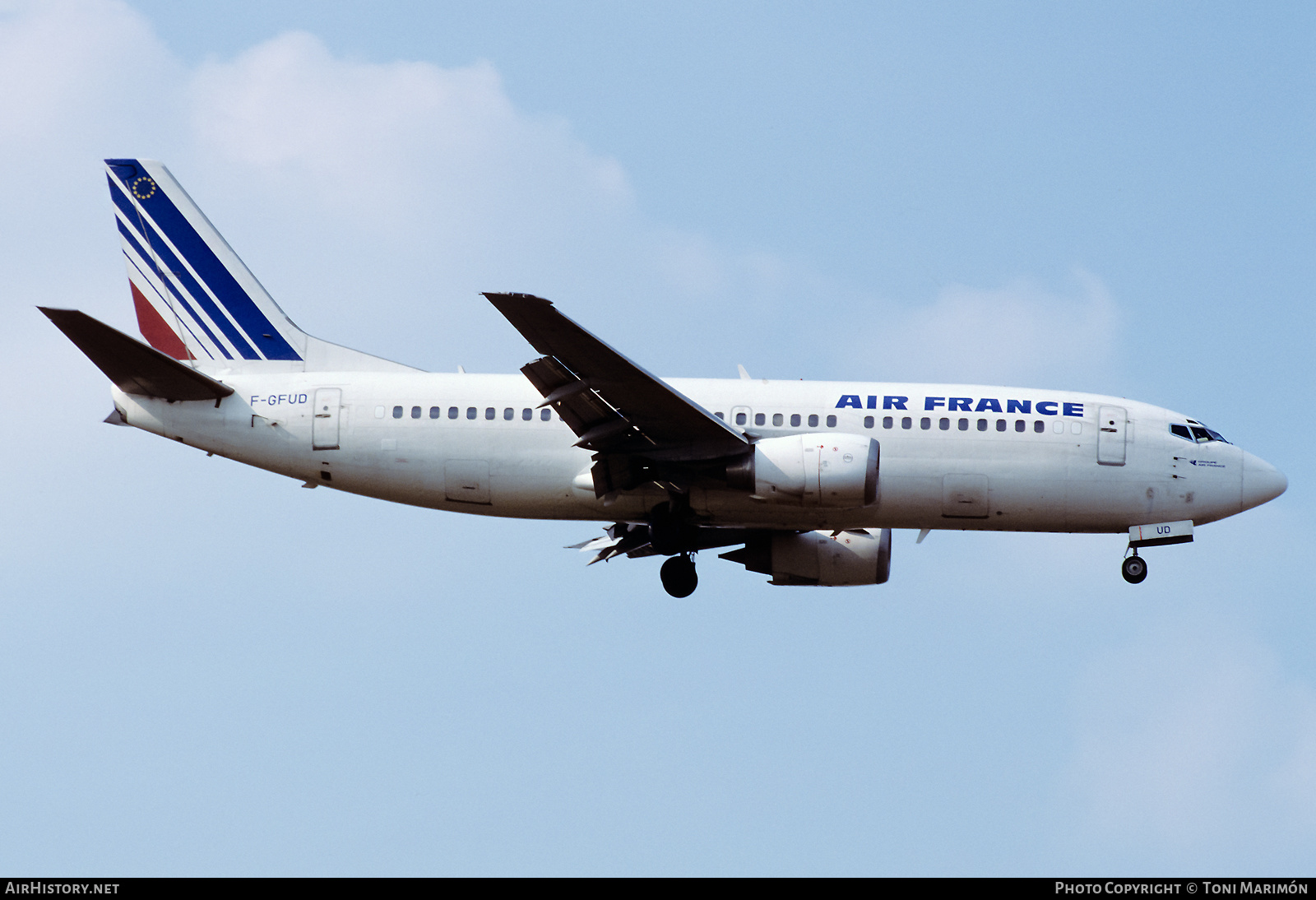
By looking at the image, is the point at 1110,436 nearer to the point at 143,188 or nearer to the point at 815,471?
the point at 815,471

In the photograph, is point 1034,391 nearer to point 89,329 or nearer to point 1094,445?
point 1094,445

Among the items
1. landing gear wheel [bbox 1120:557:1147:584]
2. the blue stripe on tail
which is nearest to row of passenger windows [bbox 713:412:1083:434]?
landing gear wheel [bbox 1120:557:1147:584]

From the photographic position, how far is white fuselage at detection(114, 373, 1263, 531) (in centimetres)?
3022

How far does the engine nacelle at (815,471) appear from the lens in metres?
28.5

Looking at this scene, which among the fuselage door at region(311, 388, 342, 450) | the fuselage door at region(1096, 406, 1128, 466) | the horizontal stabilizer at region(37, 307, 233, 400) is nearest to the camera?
the horizontal stabilizer at region(37, 307, 233, 400)

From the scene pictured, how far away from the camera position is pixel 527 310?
86.3 ft

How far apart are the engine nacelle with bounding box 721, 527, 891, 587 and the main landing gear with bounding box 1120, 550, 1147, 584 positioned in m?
5.35

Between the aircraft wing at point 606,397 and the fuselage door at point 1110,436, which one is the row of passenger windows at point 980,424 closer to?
the fuselage door at point 1110,436

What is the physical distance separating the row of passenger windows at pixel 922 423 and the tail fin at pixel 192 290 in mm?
7513

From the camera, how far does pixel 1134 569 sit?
31.0 meters

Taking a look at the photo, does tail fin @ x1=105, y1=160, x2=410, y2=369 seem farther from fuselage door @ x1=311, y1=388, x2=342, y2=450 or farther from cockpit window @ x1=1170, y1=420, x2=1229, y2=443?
cockpit window @ x1=1170, y1=420, x2=1229, y2=443

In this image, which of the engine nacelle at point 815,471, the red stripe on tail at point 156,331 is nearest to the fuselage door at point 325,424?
the red stripe on tail at point 156,331

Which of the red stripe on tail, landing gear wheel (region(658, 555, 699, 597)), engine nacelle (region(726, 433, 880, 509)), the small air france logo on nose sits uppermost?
the small air france logo on nose

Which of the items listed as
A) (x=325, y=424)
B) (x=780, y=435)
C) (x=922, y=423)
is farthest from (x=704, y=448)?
(x=325, y=424)
